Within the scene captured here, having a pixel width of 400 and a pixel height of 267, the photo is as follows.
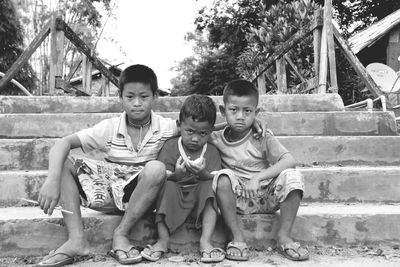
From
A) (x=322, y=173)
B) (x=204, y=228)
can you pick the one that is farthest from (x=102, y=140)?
(x=322, y=173)

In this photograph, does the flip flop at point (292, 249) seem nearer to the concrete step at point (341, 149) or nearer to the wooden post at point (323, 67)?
the concrete step at point (341, 149)

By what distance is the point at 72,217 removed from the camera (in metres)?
2.16

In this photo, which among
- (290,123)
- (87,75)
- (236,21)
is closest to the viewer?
(290,123)

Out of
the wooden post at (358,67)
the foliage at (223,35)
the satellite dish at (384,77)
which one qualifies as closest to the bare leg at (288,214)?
the wooden post at (358,67)

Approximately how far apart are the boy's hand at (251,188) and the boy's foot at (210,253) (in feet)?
1.09

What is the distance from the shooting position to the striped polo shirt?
237 cm

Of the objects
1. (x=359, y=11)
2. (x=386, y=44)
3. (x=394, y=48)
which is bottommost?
(x=394, y=48)

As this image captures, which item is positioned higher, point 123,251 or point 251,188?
point 251,188

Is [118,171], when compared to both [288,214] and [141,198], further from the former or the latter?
[288,214]

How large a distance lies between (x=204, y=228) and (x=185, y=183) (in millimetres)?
301

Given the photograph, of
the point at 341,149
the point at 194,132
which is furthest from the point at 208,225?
the point at 341,149

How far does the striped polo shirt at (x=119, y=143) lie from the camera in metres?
2.37

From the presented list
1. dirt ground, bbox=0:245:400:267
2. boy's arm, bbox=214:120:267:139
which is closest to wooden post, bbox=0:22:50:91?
dirt ground, bbox=0:245:400:267

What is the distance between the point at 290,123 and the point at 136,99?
66.4 inches
